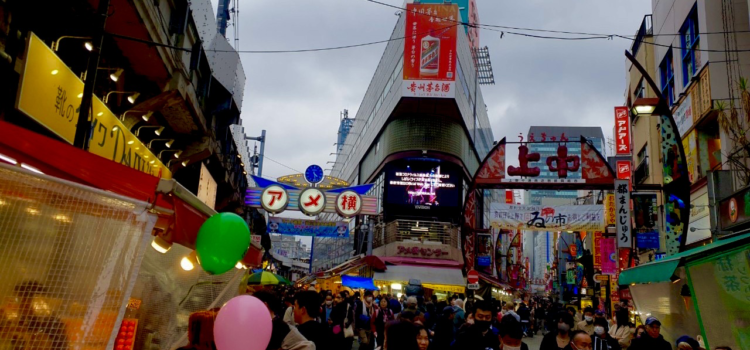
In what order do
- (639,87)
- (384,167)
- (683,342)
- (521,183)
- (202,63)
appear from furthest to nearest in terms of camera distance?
(384,167) → (639,87) → (521,183) → (202,63) → (683,342)

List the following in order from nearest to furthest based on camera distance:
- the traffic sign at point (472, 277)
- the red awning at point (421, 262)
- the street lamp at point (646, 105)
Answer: the street lamp at point (646, 105)
the traffic sign at point (472, 277)
the red awning at point (421, 262)

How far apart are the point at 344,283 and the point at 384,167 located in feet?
60.1

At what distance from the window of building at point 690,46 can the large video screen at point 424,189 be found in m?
19.7

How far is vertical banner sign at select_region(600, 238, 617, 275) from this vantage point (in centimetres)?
2706

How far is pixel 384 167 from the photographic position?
38.2 m

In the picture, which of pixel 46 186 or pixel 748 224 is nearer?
pixel 46 186

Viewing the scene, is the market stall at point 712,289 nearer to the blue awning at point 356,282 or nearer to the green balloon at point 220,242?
the green balloon at point 220,242

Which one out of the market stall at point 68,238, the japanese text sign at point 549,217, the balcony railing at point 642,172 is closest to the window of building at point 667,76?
the balcony railing at point 642,172

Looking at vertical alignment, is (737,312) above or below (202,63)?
below

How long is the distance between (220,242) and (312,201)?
20.8 metres

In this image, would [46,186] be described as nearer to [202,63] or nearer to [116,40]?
[116,40]

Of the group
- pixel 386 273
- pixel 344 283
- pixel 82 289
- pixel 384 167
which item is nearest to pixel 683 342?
pixel 82 289

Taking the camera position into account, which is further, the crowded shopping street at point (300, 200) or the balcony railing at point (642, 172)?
the balcony railing at point (642, 172)

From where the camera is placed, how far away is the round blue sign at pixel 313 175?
2739 centimetres
